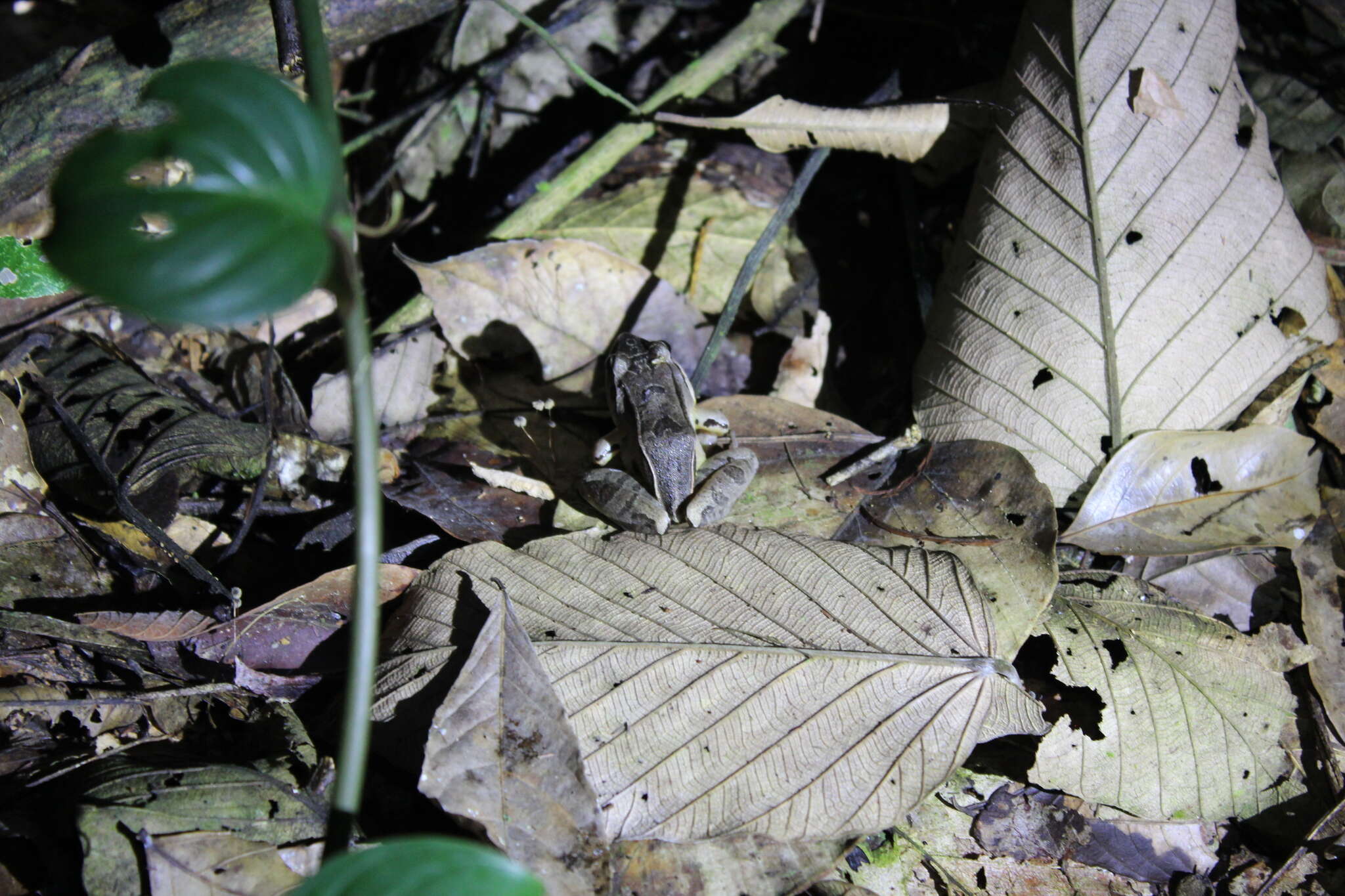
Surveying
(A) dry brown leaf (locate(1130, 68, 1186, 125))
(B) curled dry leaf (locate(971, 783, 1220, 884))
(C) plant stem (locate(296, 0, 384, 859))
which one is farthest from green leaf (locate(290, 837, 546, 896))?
(A) dry brown leaf (locate(1130, 68, 1186, 125))

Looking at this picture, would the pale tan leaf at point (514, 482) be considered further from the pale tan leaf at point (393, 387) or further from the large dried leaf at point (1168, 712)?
the large dried leaf at point (1168, 712)

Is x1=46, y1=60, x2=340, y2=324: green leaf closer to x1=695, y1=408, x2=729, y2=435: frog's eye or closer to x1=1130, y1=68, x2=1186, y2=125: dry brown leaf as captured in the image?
x1=695, y1=408, x2=729, y2=435: frog's eye

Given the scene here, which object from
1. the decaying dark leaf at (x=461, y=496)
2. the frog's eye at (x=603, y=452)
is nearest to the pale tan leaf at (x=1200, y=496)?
the frog's eye at (x=603, y=452)

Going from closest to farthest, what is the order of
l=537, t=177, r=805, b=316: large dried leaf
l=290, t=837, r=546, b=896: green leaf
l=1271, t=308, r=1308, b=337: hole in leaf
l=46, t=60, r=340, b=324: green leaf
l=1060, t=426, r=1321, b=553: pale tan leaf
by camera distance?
1. l=46, t=60, r=340, b=324: green leaf
2. l=290, t=837, r=546, b=896: green leaf
3. l=1060, t=426, r=1321, b=553: pale tan leaf
4. l=1271, t=308, r=1308, b=337: hole in leaf
5. l=537, t=177, r=805, b=316: large dried leaf

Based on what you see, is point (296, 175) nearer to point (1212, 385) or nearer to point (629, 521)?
point (629, 521)

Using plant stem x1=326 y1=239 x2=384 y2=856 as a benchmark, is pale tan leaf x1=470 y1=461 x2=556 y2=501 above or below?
below

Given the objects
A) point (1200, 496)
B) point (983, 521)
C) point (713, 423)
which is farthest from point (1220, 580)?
point (713, 423)

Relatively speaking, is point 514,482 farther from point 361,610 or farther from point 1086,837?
point 1086,837
